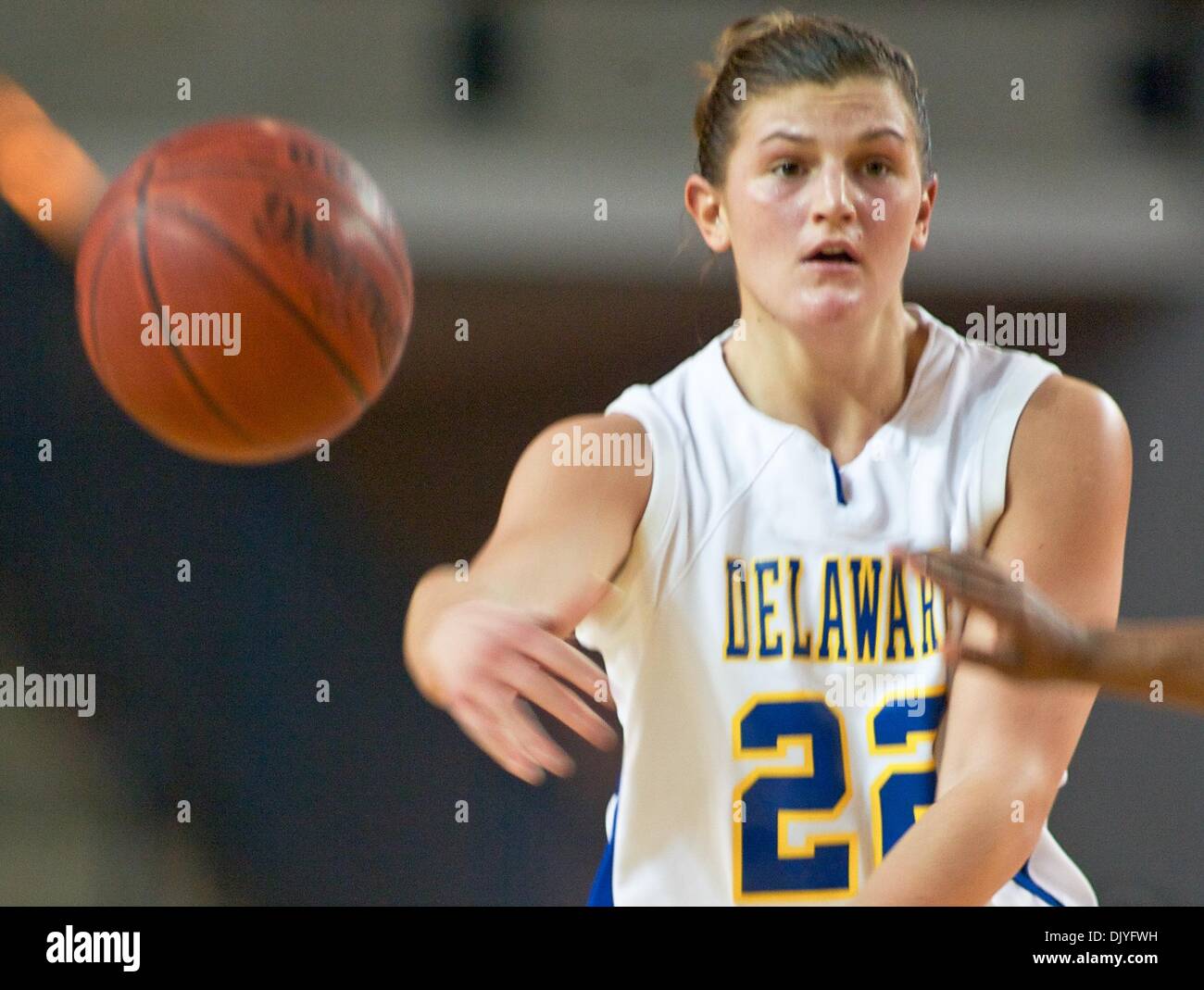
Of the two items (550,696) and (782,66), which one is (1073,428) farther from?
(550,696)

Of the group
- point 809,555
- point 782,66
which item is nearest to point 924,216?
point 782,66

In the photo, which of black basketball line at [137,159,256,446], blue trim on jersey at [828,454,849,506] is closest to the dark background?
black basketball line at [137,159,256,446]

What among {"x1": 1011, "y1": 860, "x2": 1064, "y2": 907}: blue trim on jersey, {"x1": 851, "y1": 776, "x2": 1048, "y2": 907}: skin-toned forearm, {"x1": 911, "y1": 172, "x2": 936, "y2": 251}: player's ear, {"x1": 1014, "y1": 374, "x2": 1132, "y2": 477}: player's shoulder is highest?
{"x1": 911, "y1": 172, "x2": 936, "y2": 251}: player's ear

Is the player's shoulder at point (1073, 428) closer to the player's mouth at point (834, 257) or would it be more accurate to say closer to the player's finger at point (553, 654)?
the player's mouth at point (834, 257)

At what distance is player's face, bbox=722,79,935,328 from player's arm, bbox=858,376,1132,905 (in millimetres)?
261

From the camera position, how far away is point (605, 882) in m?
1.64

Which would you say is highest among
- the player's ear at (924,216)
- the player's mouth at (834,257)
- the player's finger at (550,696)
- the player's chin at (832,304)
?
the player's ear at (924,216)

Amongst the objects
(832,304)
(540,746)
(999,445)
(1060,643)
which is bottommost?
(540,746)

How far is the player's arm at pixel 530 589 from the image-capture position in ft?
5.16

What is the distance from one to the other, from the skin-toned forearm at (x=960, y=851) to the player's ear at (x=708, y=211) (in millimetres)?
694

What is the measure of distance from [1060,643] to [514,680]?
0.63 m

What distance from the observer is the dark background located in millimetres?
1646

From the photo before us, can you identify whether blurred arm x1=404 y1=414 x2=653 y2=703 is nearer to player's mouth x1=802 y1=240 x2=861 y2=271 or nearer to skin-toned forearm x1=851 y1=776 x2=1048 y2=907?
player's mouth x1=802 y1=240 x2=861 y2=271

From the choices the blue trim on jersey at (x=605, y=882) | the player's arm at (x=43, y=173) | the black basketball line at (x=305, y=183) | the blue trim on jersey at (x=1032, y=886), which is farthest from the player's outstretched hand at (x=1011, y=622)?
the player's arm at (x=43, y=173)
